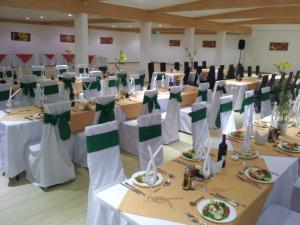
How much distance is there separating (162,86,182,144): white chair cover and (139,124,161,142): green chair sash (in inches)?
75.5

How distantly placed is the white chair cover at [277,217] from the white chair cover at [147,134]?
1297 mm

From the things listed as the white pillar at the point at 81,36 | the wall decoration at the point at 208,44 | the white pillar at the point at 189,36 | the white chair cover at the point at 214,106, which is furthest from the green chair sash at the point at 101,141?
the wall decoration at the point at 208,44

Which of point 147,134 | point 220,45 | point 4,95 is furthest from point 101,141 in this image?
point 220,45

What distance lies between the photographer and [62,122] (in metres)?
3.49

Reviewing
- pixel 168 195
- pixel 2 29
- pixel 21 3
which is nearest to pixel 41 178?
pixel 168 195

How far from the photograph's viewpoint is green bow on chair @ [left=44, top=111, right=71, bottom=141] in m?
3.39

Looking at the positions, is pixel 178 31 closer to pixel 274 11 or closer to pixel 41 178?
pixel 274 11

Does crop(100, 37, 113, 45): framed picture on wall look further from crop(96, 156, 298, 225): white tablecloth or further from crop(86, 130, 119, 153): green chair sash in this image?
crop(96, 156, 298, 225): white tablecloth

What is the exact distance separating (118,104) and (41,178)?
1824 millimetres

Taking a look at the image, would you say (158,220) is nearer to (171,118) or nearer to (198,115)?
(198,115)

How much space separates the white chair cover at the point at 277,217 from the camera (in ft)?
7.11

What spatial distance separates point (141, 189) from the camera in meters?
2.05

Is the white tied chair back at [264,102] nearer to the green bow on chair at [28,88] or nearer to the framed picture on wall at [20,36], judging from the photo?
the green bow on chair at [28,88]

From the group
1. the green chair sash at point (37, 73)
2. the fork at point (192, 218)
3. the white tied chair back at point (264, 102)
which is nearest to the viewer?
the fork at point (192, 218)
